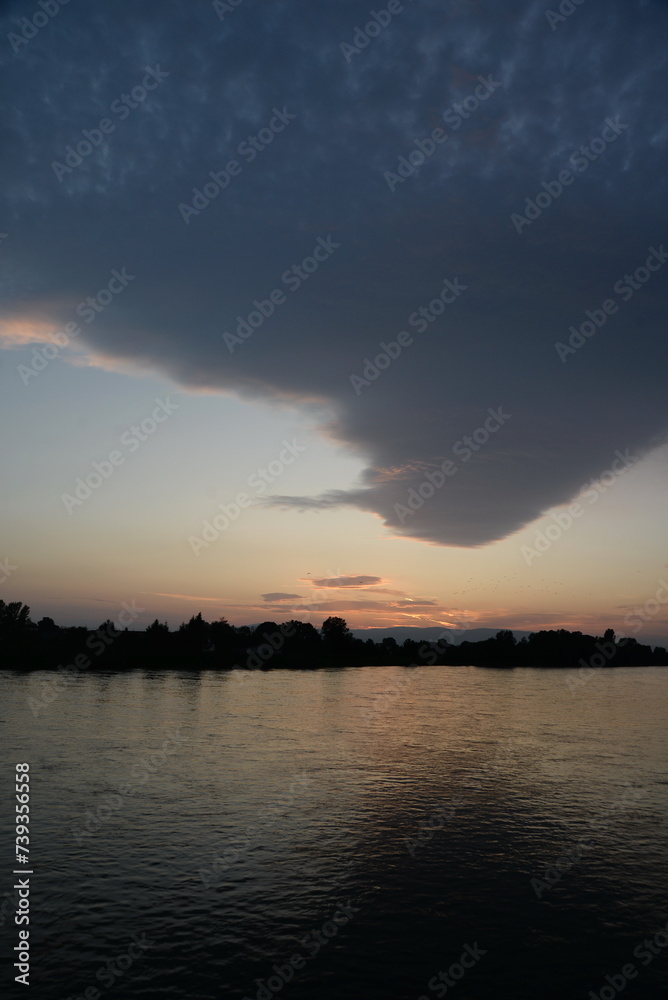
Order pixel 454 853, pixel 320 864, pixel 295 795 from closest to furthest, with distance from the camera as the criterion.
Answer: pixel 320 864
pixel 454 853
pixel 295 795

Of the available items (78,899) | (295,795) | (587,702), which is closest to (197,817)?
(295,795)

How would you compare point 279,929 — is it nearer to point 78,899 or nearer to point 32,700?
point 78,899

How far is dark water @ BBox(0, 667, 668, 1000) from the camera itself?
73.6ft

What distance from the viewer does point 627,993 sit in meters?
22.0

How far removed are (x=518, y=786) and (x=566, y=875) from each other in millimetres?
18772
